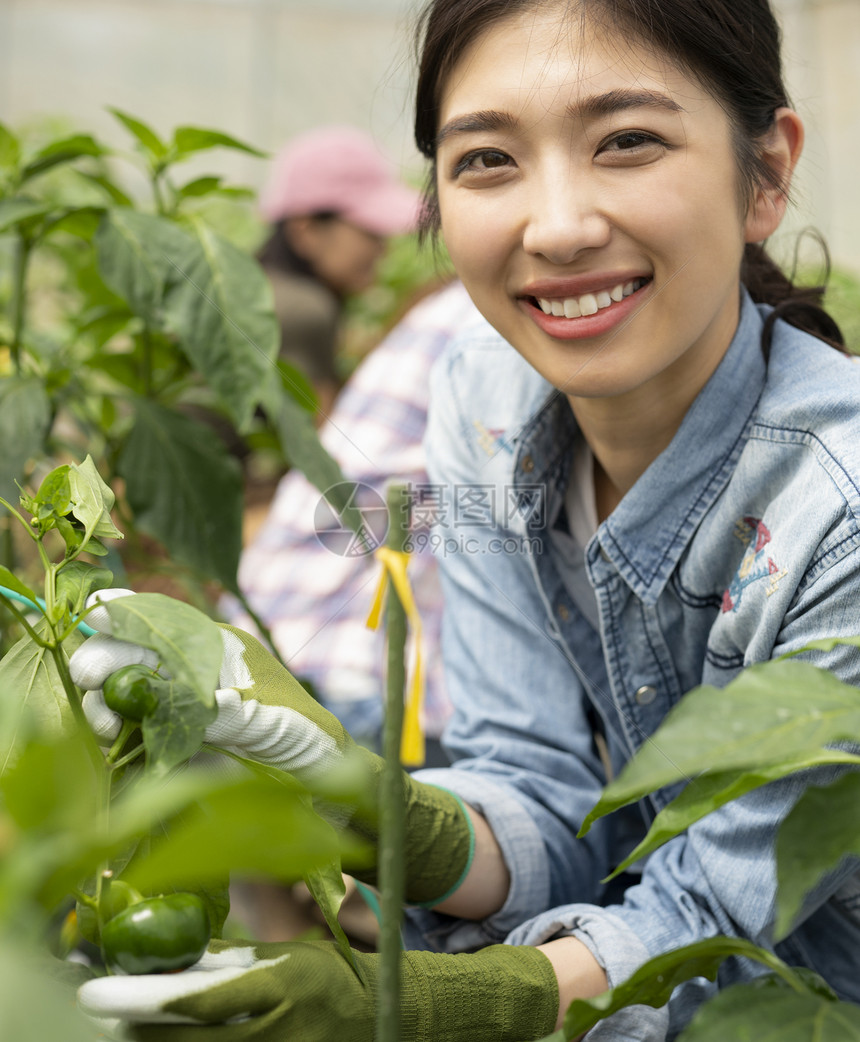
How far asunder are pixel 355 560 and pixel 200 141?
0.55 m

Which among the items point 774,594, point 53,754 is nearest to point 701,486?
point 774,594

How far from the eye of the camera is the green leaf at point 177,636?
0.48 meters

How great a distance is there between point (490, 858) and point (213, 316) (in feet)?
1.73

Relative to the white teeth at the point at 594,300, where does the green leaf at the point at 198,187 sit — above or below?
above

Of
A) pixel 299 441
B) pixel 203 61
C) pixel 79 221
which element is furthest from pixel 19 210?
pixel 203 61

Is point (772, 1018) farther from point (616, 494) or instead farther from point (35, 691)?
point (616, 494)

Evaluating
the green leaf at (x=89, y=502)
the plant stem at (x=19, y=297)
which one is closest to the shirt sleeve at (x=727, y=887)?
the green leaf at (x=89, y=502)

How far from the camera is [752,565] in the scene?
786 millimetres

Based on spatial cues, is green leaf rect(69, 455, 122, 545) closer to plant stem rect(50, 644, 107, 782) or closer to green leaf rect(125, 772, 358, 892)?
plant stem rect(50, 644, 107, 782)

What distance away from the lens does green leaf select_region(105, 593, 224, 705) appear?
19.1 inches

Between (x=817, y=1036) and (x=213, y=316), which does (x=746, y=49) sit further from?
(x=817, y=1036)

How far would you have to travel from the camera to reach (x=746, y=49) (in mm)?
779

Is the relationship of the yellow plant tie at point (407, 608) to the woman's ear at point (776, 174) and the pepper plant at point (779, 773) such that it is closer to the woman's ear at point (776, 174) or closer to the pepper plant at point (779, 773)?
the pepper plant at point (779, 773)

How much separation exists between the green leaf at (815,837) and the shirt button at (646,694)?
476 mm
